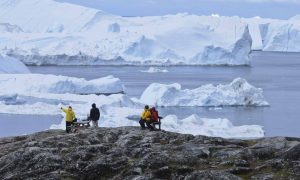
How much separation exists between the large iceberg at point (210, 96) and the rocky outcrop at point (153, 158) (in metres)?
29.1

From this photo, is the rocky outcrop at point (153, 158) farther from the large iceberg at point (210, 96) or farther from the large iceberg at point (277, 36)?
the large iceberg at point (277, 36)

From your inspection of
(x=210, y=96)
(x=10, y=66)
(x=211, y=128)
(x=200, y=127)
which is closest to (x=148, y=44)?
(x=10, y=66)

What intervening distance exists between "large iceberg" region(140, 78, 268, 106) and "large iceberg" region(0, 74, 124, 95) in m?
7.80

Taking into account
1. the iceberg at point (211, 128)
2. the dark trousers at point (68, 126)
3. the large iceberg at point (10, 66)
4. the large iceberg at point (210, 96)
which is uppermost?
the large iceberg at point (10, 66)

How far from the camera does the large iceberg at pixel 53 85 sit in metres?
45.8

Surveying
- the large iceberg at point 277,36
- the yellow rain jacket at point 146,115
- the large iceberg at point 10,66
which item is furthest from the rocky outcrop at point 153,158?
the large iceberg at point 277,36

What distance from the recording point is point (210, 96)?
43.6m

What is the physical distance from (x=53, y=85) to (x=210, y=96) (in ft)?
41.0

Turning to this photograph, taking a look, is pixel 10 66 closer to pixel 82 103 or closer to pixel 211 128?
pixel 82 103

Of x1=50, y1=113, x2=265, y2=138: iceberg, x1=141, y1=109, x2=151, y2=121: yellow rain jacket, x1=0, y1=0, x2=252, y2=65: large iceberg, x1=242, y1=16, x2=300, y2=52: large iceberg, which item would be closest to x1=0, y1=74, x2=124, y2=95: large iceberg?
x1=50, y1=113, x2=265, y2=138: iceberg

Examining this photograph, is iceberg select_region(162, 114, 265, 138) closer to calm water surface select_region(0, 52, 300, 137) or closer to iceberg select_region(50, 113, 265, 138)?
iceberg select_region(50, 113, 265, 138)

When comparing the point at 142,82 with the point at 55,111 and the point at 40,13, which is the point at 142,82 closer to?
the point at 55,111

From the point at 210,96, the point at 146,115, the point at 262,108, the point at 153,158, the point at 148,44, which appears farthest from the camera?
the point at 148,44

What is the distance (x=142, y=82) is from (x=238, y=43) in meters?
25.0
